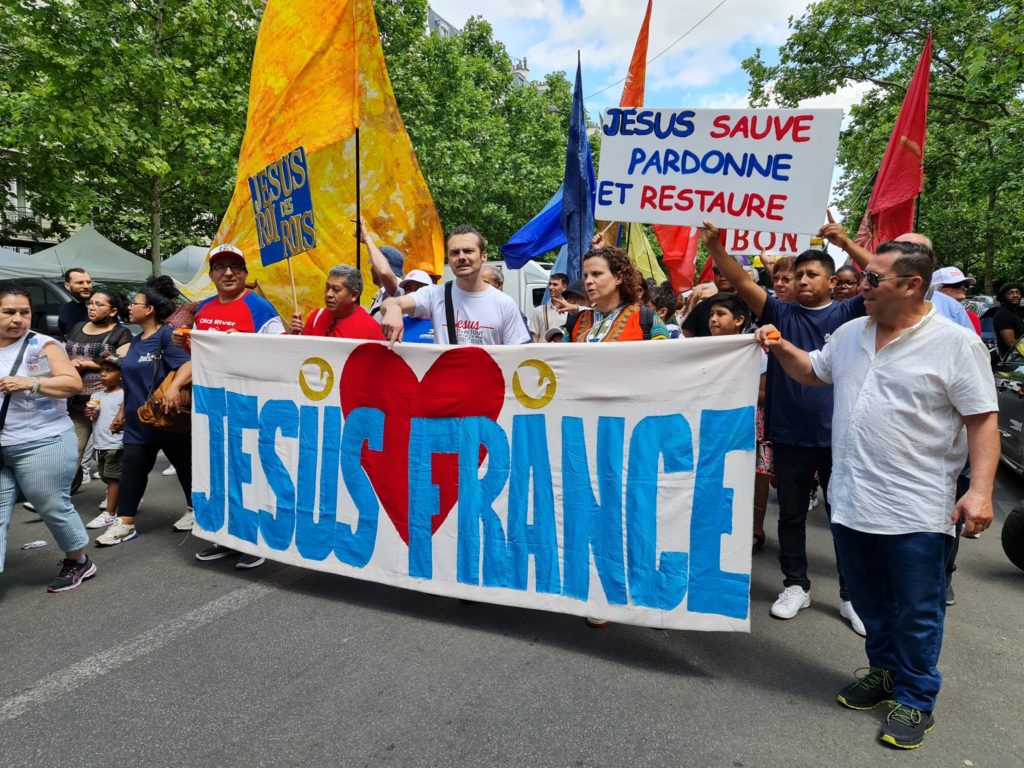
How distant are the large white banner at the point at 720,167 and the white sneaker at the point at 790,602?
1.88m

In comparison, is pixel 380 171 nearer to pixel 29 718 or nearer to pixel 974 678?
pixel 29 718

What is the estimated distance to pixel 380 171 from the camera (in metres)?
5.57

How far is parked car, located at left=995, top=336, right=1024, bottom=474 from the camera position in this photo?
252 inches

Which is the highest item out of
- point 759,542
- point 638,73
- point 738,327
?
point 638,73

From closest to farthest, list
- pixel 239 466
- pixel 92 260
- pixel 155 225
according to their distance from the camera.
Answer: pixel 239 466 → pixel 155 225 → pixel 92 260

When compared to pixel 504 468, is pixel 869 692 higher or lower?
lower

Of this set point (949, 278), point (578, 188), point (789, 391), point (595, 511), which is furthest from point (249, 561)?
point (949, 278)

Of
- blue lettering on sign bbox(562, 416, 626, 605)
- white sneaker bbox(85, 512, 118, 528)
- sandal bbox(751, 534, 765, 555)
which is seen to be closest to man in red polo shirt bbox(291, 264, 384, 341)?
blue lettering on sign bbox(562, 416, 626, 605)

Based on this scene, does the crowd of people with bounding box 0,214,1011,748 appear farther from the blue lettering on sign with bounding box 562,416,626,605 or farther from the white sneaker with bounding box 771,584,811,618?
the blue lettering on sign with bounding box 562,416,626,605

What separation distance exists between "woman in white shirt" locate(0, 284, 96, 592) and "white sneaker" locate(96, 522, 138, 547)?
746mm

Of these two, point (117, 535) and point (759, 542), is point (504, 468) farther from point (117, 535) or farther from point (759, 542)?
point (117, 535)

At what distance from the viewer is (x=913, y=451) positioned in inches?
101

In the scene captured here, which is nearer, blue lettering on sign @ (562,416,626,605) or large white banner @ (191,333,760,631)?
large white banner @ (191,333,760,631)

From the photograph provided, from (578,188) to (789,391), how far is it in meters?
4.41
